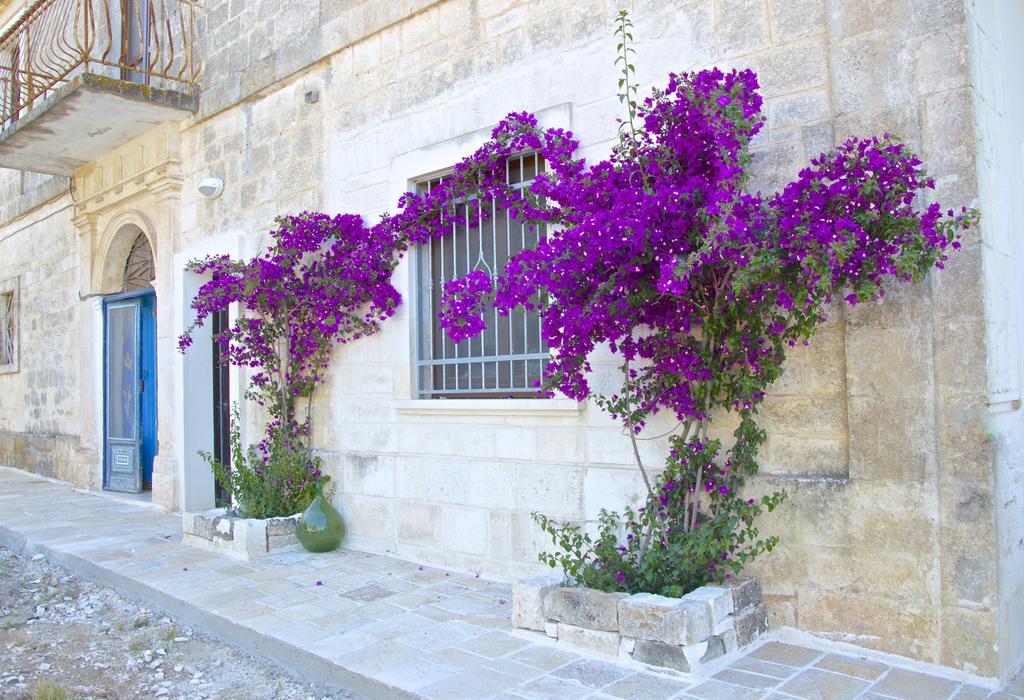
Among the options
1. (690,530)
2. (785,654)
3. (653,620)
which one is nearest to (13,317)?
(690,530)

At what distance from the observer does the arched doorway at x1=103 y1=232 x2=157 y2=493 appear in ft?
28.9

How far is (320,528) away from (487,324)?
6.34 ft

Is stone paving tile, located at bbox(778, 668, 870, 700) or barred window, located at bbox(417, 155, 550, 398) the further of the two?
barred window, located at bbox(417, 155, 550, 398)

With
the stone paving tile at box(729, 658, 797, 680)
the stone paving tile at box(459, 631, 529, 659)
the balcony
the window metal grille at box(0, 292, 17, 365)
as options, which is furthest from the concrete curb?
the window metal grille at box(0, 292, 17, 365)

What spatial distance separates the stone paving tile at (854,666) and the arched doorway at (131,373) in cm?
729

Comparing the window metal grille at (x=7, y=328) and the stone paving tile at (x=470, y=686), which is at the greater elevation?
the window metal grille at (x=7, y=328)

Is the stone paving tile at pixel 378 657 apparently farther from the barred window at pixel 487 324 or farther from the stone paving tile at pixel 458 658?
the barred window at pixel 487 324

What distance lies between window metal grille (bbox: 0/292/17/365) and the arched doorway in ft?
12.0

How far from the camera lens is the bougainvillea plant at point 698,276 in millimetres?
3105

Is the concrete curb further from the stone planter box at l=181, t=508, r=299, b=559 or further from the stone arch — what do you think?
the stone arch

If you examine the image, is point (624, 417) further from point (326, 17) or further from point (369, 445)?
point (326, 17)

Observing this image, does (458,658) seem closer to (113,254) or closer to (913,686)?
(913,686)

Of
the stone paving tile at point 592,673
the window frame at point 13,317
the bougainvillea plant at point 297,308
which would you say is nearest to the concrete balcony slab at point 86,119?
the bougainvillea plant at point 297,308

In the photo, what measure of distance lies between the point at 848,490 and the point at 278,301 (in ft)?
13.3
